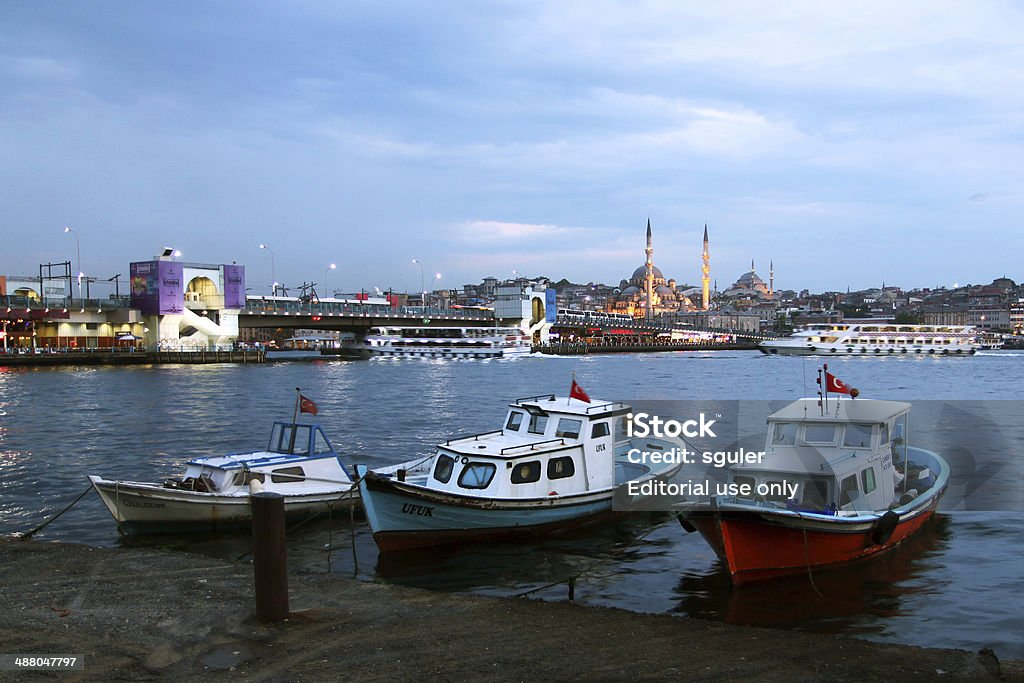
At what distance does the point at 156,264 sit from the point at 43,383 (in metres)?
36.9

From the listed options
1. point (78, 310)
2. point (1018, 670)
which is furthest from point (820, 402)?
point (78, 310)

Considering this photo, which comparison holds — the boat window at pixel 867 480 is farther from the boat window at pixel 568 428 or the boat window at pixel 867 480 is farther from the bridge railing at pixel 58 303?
the bridge railing at pixel 58 303

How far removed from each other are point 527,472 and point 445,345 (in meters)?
103

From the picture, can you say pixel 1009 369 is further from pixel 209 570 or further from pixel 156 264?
pixel 209 570

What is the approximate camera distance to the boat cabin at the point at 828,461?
Result: 46.5ft

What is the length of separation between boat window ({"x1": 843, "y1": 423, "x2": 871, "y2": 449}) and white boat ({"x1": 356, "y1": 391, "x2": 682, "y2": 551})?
4.66 meters

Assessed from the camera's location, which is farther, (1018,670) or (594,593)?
(594,593)

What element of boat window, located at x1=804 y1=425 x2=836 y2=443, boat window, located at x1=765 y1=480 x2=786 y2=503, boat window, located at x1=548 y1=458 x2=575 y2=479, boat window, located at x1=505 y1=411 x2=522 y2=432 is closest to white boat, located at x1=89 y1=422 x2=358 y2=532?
boat window, located at x1=505 y1=411 x2=522 y2=432

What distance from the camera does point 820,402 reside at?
15281mm

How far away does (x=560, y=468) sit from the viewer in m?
17.0

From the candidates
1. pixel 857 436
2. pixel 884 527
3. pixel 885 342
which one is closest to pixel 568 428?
pixel 857 436

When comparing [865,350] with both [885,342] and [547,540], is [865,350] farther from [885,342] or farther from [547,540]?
[547,540]

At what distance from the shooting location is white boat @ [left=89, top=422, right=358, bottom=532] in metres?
16.8

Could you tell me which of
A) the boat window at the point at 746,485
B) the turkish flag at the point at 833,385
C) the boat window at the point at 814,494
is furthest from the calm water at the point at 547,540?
the turkish flag at the point at 833,385
